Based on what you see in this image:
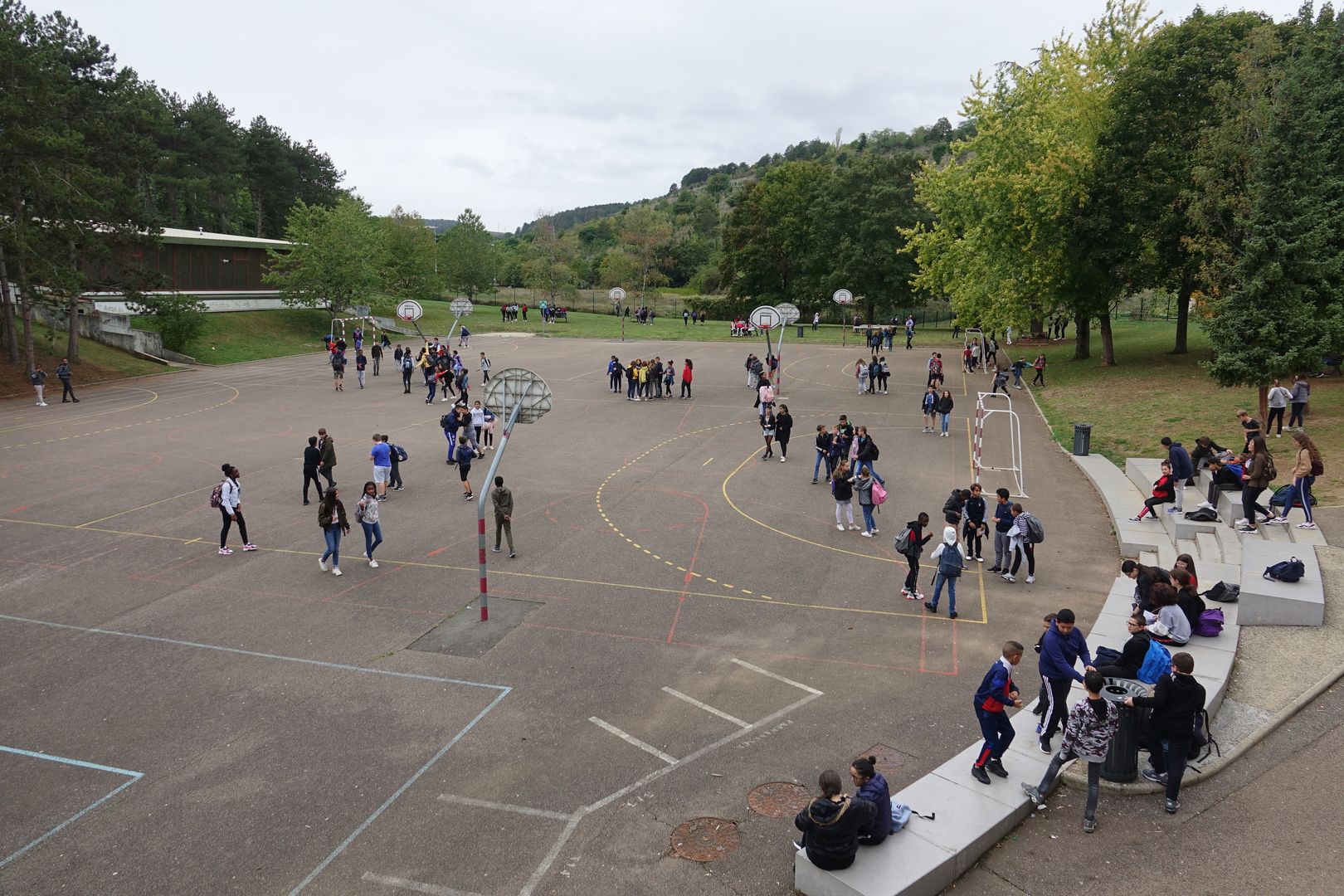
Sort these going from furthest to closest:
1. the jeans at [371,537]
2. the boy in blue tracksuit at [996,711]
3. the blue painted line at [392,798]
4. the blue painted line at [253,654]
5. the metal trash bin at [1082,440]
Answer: the metal trash bin at [1082,440] < the jeans at [371,537] < the blue painted line at [253,654] < the boy in blue tracksuit at [996,711] < the blue painted line at [392,798]

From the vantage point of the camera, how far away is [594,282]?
114750 mm

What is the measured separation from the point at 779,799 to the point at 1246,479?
41.2 ft

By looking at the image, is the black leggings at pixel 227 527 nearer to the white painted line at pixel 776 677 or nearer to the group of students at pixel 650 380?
the white painted line at pixel 776 677

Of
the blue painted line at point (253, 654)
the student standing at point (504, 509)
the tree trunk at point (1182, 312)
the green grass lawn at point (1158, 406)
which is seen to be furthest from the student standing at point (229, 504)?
the tree trunk at point (1182, 312)

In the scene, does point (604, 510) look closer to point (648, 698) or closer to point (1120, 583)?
point (648, 698)

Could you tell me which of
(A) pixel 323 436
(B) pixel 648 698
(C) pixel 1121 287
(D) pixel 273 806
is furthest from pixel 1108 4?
(D) pixel 273 806

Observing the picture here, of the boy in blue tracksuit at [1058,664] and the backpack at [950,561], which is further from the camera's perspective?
the backpack at [950,561]

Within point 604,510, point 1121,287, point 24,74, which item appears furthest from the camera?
point 1121,287

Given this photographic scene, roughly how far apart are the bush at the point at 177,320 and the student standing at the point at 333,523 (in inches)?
1442

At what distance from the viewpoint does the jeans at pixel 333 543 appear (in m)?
15.2

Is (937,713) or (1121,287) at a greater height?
(1121,287)

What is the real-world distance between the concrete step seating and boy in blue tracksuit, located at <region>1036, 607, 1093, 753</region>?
1.10ft

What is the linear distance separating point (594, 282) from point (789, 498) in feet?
321

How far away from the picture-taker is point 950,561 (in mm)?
13438
